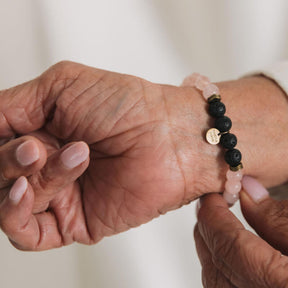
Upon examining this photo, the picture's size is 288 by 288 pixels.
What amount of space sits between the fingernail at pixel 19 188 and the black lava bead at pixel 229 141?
437 mm

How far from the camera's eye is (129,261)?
4.04 ft

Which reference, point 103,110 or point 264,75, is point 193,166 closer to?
point 103,110

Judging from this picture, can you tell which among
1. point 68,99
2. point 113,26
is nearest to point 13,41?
point 113,26

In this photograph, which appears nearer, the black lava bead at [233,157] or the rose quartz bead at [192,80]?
the black lava bead at [233,157]

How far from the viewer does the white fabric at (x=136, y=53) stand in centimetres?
120

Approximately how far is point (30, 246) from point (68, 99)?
1.09 feet

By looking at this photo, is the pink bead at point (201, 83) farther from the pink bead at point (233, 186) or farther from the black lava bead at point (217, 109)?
the pink bead at point (233, 186)

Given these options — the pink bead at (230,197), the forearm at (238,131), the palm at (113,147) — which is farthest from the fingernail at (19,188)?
the pink bead at (230,197)

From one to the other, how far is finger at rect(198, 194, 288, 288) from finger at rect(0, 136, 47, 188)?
1.20 feet

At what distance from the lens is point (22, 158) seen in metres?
0.72

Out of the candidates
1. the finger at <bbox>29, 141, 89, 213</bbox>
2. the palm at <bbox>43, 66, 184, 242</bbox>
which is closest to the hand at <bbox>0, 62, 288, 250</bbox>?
the palm at <bbox>43, 66, 184, 242</bbox>

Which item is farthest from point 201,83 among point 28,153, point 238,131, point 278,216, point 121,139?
point 28,153

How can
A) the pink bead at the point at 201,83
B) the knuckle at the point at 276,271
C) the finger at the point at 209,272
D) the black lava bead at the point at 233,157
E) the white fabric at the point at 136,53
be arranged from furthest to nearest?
the white fabric at the point at 136,53, the pink bead at the point at 201,83, the black lava bead at the point at 233,157, the finger at the point at 209,272, the knuckle at the point at 276,271

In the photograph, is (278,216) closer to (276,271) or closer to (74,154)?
(276,271)
